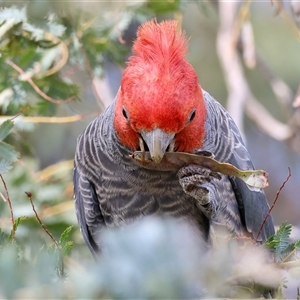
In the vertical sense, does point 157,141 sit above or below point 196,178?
above

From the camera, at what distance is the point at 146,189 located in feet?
9.66

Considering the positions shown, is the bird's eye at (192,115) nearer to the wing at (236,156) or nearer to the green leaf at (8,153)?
the wing at (236,156)

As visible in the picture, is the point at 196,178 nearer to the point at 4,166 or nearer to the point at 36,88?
the point at 4,166

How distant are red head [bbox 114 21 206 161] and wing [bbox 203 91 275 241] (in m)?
0.26

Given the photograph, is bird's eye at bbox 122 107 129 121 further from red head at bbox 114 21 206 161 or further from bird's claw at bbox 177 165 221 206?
bird's claw at bbox 177 165 221 206

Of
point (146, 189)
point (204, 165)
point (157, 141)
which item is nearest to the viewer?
point (157, 141)

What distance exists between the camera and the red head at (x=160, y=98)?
7.44 ft

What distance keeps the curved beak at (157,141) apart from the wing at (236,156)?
518mm

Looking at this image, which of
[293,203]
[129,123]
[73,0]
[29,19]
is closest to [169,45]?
[129,123]

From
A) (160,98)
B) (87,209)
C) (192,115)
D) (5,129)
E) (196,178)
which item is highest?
(160,98)

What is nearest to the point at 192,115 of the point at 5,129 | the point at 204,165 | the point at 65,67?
the point at 204,165

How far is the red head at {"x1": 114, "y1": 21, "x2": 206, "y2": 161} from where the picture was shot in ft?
7.44

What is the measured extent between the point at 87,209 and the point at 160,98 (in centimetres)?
121

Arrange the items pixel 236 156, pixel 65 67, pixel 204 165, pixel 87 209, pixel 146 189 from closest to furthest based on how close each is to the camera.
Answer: pixel 204 165 < pixel 146 189 < pixel 236 156 < pixel 87 209 < pixel 65 67
